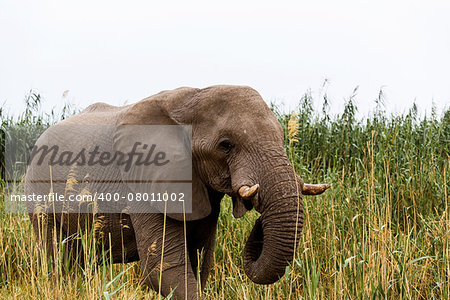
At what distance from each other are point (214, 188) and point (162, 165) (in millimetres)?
423

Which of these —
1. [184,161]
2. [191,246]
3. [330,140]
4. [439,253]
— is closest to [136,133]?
[184,161]

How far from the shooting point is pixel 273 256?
3.11m

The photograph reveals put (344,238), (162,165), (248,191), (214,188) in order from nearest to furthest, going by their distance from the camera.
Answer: (248,191)
(214,188)
(162,165)
(344,238)

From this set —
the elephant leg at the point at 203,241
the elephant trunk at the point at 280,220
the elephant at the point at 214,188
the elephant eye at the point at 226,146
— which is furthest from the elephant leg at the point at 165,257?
the elephant eye at the point at 226,146

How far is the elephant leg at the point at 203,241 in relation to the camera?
12.7ft

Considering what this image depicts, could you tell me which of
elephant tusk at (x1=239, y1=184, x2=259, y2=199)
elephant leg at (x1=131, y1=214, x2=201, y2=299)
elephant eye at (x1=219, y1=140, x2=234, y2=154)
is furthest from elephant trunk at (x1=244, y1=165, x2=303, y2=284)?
elephant leg at (x1=131, y1=214, x2=201, y2=299)

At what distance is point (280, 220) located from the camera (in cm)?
303

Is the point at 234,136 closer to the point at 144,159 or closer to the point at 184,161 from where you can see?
the point at 184,161

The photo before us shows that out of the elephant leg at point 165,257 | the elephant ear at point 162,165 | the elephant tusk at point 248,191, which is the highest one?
the elephant ear at point 162,165

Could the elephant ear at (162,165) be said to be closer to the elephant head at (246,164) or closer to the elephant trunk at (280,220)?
the elephant head at (246,164)

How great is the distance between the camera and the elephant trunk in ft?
9.90

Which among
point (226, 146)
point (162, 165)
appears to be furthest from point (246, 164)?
point (162, 165)

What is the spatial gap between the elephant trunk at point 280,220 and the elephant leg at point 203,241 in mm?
782

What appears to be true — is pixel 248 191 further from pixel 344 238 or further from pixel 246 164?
pixel 344 238
